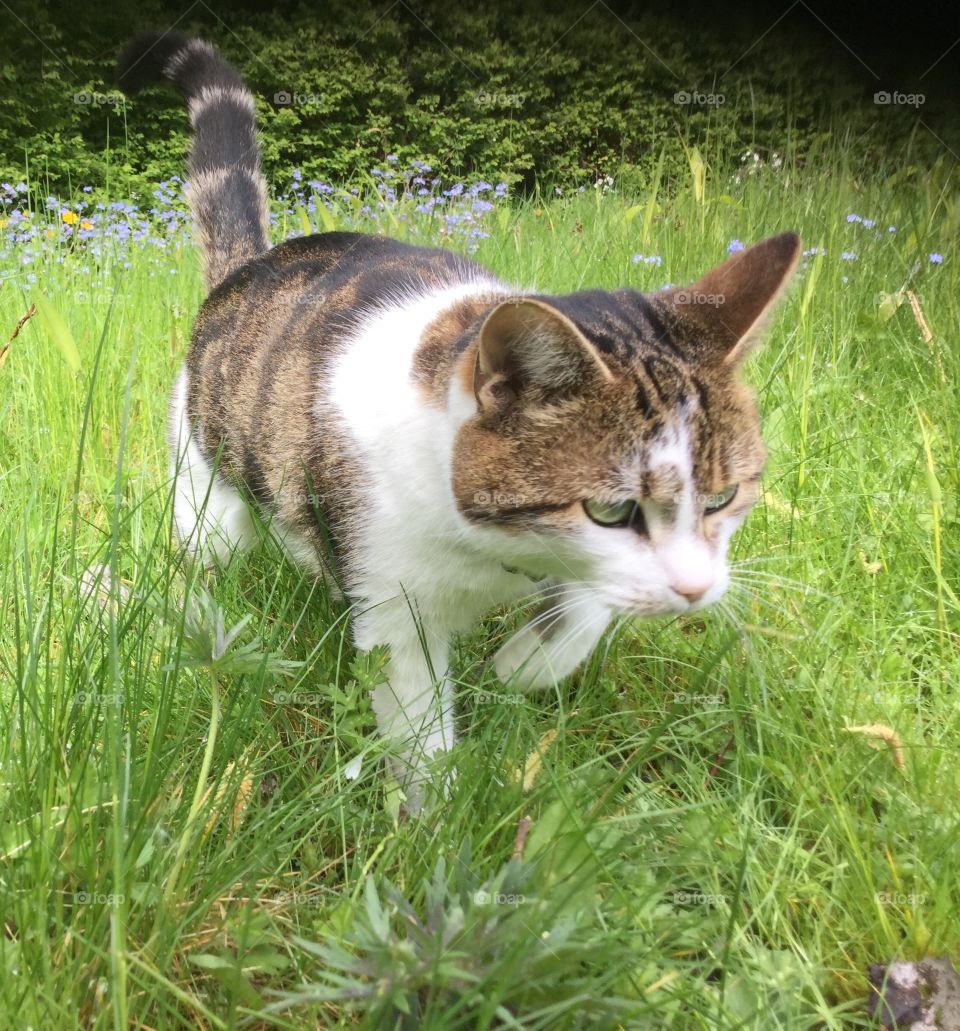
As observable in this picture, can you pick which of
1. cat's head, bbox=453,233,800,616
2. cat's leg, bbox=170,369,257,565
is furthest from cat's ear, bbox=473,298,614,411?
cat's leg, bbox=170,369,257,565

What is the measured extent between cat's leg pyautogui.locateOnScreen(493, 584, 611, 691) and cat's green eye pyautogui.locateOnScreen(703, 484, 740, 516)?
219 millimetres

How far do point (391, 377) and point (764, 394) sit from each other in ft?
4.03

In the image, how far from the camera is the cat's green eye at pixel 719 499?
1.31 metres

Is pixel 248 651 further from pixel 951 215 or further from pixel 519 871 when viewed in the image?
pixel 951 215

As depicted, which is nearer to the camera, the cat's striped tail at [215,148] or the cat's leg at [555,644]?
the cat's leg at [555,644]

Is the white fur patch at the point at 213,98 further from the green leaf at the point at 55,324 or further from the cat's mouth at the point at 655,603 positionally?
the cat's mouth at the point at 655,603

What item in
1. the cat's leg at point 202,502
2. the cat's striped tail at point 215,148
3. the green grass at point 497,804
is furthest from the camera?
the cat's striped tail at point 215,148

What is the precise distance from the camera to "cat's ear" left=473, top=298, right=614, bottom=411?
115 cm

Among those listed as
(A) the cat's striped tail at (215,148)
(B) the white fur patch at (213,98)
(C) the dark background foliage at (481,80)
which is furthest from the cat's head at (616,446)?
(C) the dark background foliage at (481,80)

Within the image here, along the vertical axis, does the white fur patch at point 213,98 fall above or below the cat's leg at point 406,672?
above

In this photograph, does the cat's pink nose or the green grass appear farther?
the cat's pink nose

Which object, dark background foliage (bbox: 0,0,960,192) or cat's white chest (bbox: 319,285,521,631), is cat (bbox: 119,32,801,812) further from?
dark background foliage (bbox: 0,0,960,192)

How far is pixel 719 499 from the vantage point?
52.7 inches

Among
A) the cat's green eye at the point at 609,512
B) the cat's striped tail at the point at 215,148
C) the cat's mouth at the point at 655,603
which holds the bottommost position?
the cat's mouth at the point at 655,603
